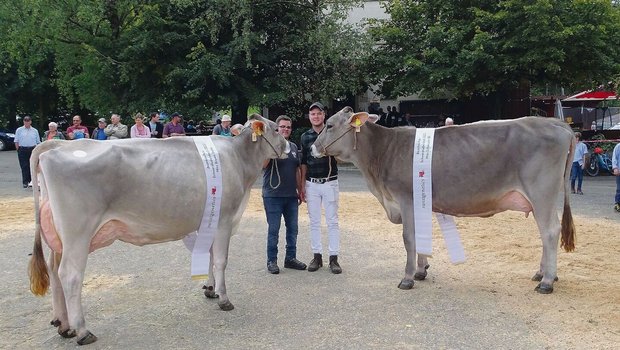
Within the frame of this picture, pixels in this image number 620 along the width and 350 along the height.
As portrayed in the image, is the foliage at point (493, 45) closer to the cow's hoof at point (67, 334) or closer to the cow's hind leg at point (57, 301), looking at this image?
the cow's hind leg at point (57, 301)

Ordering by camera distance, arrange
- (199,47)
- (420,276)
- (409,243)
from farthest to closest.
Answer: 1. (199,47)
2. (420,276)
3. (409,243)

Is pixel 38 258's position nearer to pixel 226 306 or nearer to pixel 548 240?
pixel 226 306

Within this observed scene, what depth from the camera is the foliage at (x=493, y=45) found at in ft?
56.1

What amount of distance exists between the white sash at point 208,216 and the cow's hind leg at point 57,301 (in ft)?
4.04

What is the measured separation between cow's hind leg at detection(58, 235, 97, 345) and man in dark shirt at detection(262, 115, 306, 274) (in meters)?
2.73

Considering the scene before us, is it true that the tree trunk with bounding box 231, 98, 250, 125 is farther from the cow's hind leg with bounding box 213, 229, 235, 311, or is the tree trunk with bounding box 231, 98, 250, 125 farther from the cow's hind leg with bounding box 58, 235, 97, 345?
the cow's hind leg with bounding box 58, 235, 97, 345

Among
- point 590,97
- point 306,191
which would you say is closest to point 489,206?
point 306,191

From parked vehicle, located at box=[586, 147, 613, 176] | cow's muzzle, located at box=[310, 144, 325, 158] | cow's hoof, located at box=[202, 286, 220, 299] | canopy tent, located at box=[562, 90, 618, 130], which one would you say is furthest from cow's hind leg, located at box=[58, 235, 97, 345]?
canopy tent, located at box=[562, 90, 618, 130]

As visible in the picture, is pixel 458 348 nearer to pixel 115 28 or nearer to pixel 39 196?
pixel 39 196

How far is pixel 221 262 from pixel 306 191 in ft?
6.23

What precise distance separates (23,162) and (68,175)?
39.3ft

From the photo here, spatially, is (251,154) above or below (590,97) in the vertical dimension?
below

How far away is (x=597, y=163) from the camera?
1812 cm

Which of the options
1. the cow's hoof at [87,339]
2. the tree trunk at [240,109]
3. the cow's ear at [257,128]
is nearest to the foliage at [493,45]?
the tree trunk at [240,109]
